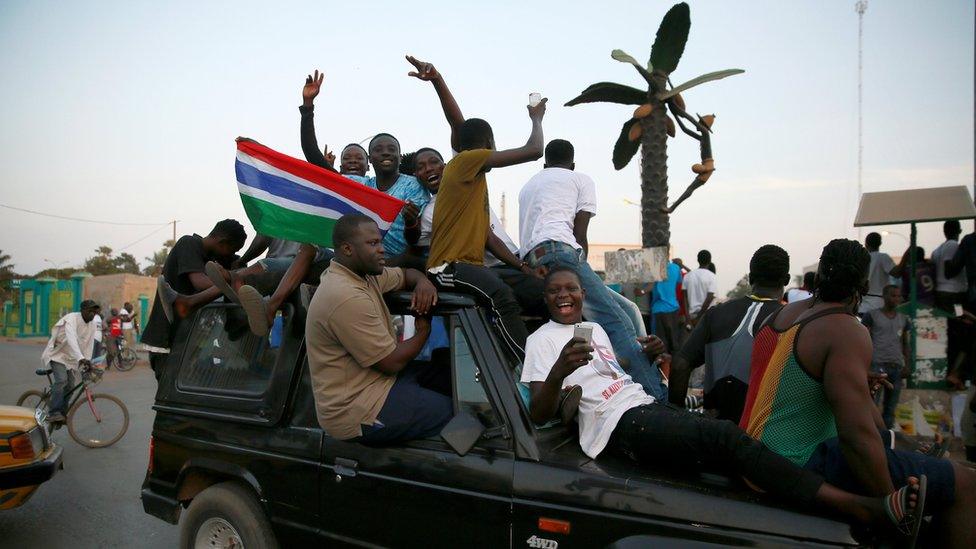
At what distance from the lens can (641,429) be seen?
261 centimetres

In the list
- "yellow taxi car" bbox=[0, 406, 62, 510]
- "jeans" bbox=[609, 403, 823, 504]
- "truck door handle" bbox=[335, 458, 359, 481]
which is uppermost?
"jeans" bbox=[609, 403, 823, 504]

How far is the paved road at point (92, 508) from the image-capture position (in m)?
5.12

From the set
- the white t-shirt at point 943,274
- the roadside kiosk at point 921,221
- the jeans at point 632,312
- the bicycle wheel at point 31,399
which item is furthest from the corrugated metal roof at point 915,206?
the bicycle wheel at point 31,399

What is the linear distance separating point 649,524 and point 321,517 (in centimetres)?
149

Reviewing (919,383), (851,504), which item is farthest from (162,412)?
(919,383)

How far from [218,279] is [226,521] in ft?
3.97

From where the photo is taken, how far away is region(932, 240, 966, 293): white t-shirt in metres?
7.57

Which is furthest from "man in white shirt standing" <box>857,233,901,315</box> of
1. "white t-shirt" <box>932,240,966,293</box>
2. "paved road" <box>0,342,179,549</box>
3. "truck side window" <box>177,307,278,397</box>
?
"paved road" <box>0,342,179,549</box>

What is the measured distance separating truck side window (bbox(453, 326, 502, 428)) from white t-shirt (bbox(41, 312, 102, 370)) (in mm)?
7911

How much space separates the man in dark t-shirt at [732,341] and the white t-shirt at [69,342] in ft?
27.3

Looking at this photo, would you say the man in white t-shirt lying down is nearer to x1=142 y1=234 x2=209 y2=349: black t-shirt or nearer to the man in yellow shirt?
the man in yellow shirt

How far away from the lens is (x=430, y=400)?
2920mm

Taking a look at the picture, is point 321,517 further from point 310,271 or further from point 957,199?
point 957,199

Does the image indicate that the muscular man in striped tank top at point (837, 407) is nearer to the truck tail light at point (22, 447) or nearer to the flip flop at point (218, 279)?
the flip flop at point (218, 279)
